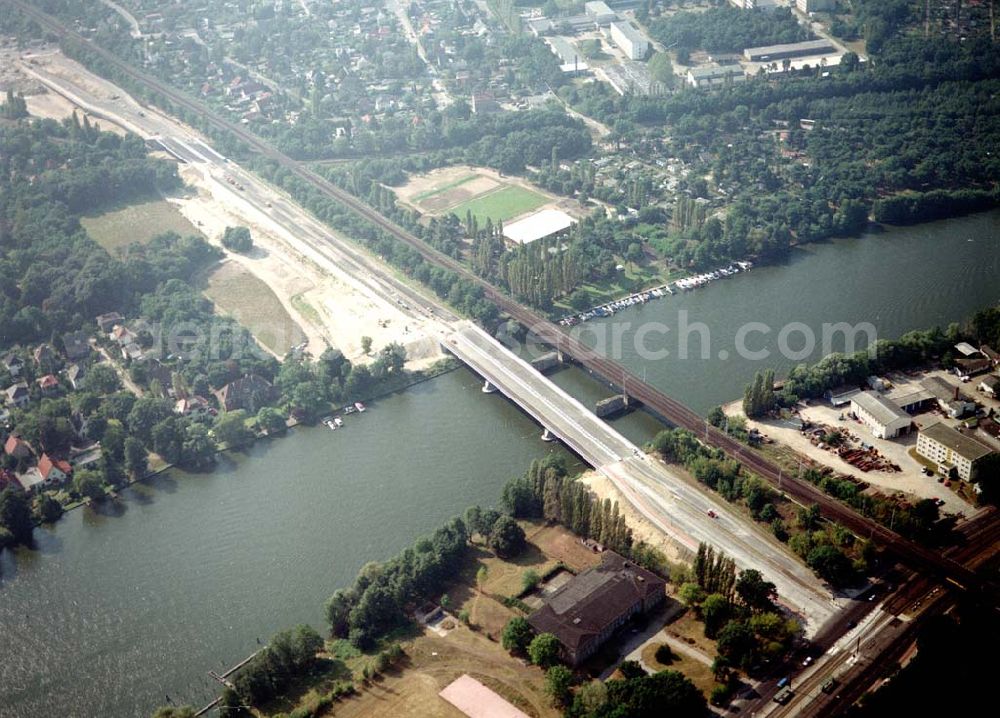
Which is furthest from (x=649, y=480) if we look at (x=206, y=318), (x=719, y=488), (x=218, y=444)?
(x=206, y=318)

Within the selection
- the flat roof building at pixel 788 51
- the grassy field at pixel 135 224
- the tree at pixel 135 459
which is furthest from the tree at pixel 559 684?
the flat roof building at pixel 788 51

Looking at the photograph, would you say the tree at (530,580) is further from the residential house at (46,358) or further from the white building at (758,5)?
the white building at (758,5)

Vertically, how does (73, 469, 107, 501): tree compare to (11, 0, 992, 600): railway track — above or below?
below

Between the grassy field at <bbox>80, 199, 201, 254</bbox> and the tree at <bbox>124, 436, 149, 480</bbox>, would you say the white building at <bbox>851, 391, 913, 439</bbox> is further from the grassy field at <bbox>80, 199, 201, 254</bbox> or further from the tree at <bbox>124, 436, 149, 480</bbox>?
the grassy field at <bbox>80, 199, 201, 254</bbox>

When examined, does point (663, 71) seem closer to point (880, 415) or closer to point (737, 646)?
point (880, 415)

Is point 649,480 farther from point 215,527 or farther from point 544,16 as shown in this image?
point 544,16

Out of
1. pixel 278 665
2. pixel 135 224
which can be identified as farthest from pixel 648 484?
pixel 135 224

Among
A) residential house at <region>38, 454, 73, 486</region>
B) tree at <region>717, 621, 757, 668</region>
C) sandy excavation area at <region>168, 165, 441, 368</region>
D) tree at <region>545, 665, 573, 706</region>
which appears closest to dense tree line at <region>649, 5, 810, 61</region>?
sandy excavation area at <region>168, 165, 441, 368</region>
